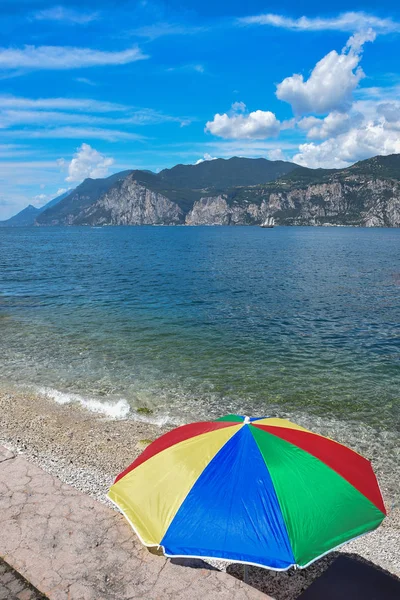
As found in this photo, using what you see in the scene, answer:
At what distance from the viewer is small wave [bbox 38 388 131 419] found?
1727cm

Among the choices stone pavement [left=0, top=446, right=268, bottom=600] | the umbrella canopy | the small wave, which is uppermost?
the umbrella canopy

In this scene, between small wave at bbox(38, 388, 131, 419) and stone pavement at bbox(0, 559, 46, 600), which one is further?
small wave at bbox(38, 388, 131, 419)

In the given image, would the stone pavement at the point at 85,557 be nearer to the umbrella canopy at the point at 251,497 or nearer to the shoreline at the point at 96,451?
the shoreline at the point at 96,451

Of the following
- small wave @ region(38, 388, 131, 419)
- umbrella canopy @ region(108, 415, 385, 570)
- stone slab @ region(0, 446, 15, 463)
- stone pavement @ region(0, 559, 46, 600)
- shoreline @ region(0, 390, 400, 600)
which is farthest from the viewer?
small wave @ region(38, 388, 131, 419)

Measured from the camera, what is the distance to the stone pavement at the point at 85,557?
7.42 meters

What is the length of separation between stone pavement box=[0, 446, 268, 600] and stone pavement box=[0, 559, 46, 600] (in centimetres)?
10

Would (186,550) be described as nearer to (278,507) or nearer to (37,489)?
(278,507)

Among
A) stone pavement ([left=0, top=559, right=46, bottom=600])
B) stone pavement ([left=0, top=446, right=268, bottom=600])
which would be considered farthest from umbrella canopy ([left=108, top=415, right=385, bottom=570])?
stone pavement ([left=0, top=559, right=46, bottom=600])

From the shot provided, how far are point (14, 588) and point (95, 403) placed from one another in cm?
1089

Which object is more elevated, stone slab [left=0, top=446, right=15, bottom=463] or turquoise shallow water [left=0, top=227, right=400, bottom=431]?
stone slab [left=0, top=446, right=15, bottom=463]

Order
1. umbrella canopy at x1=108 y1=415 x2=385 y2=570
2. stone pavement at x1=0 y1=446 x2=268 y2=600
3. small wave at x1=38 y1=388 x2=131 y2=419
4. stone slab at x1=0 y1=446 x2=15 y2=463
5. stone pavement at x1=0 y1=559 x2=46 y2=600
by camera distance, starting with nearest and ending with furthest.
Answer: umbrella canopy at x1=108 y1=415 x2=385 y2=570
stone pavement at x1=0 y1=559 x2=46 y2=600
stone pavement at x1=0 y1=446 x2=268 y2=600
stone slab at x1=0 y1=446 x2=15 y2=463
small wave at x1=38 y1=388 x2=131 y2=419

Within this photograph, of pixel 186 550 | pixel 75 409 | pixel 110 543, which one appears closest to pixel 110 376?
pixel 75 409

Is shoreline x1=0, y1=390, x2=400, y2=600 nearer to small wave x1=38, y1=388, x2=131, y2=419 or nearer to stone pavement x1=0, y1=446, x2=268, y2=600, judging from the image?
small wave x1=38, y1=388, x2=131, y2=419

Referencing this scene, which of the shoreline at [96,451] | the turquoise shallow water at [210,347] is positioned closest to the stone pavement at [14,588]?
the shoreline at [96,451]
